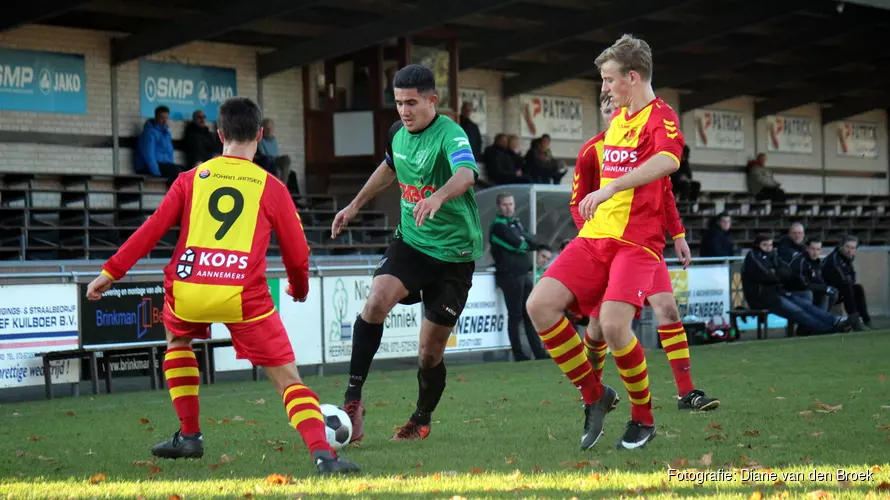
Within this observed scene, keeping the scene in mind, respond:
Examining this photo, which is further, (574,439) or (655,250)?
(574,439)

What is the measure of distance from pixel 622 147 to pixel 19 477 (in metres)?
3.42

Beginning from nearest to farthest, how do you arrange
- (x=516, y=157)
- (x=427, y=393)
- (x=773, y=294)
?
(x=427, y=393), (x=773, y=294), (x=516, y=157)

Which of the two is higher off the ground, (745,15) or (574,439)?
(745,15)

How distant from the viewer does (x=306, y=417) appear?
233 inches

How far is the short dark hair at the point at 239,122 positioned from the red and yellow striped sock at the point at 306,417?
121cm

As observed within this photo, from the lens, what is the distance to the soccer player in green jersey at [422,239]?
7.23 metres

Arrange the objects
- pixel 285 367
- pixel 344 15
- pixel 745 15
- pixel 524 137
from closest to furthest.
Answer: pixel 285 367
pixel 344 15
pixel 745 15
pixel 524 137

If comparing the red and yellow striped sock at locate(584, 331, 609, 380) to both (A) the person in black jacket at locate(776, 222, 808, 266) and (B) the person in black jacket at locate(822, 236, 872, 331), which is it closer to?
(A) the person in black jacket at locate(776, 222, 808, 266)

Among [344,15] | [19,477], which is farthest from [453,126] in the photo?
[344,15]

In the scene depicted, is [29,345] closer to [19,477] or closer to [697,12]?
[19,477]

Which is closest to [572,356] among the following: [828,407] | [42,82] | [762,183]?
[828,407]

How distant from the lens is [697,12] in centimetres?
2770

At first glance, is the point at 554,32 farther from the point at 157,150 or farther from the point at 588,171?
the point at 588,171

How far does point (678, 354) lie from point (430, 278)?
8.25 ft
